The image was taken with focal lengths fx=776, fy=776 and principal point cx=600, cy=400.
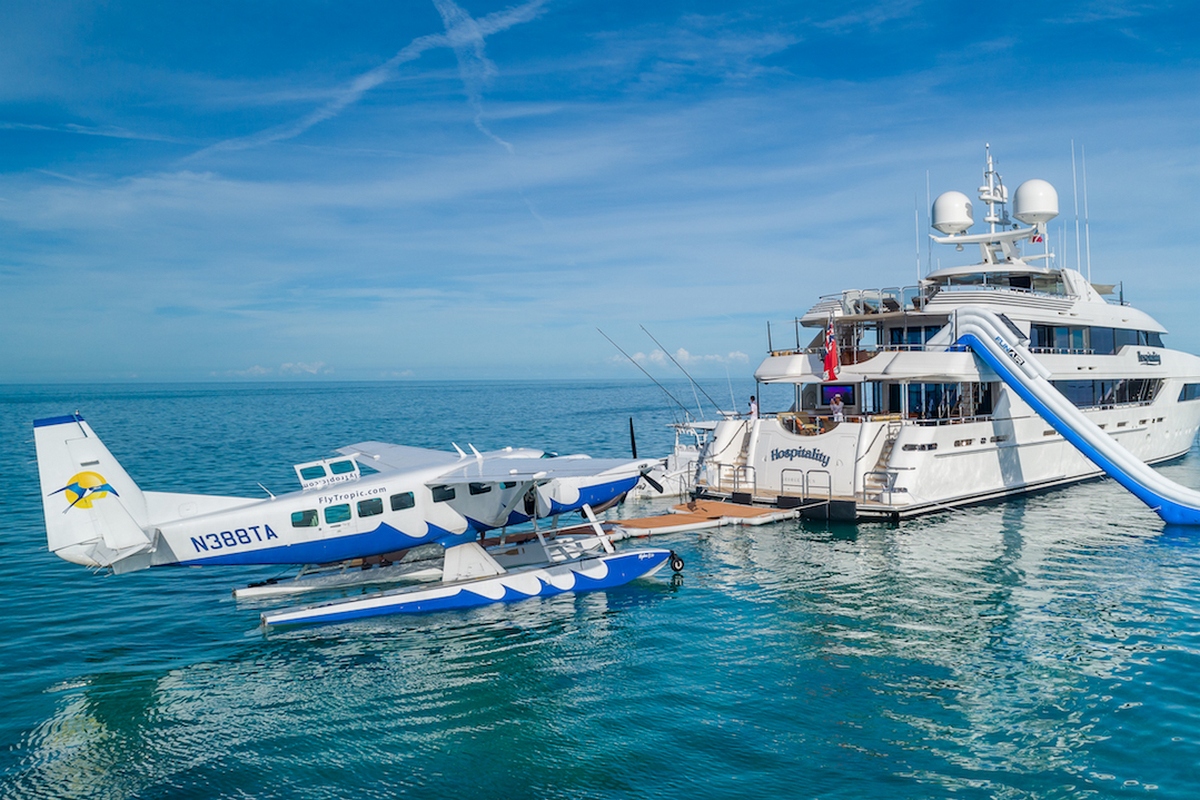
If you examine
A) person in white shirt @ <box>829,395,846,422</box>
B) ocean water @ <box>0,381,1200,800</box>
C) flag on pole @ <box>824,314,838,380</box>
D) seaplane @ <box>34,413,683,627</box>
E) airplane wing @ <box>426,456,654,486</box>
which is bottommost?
ocean water @ <box>0,381,1200,800</box>

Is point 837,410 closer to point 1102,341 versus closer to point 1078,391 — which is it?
point 1078,391

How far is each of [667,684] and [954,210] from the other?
91.8 ft

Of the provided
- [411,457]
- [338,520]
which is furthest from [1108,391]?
[338,520]

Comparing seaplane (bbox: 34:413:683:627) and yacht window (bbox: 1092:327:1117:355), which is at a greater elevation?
yacht window (bbox: 1092:327:1117:355)

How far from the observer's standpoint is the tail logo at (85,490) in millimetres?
14883

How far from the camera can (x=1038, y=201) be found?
106 ft

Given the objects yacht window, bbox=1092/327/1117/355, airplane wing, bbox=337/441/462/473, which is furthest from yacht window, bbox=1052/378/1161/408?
airplane wing, bbox=337/441/462/473

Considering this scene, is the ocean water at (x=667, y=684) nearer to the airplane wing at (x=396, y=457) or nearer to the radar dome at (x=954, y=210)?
the airplane wing at (x=396, y=457)

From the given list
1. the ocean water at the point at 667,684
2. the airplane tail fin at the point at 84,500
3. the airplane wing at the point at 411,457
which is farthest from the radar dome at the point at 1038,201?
the airplane tail fin at the point at 84,500

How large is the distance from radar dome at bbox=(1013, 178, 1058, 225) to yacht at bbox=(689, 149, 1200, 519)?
6 cm

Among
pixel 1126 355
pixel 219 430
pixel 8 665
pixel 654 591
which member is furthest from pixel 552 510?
pixel 219 430

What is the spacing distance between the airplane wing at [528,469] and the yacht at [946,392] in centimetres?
956

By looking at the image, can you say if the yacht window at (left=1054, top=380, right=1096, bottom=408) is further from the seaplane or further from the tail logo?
the tail logo

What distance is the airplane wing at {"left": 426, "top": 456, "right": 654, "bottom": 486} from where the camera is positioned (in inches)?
668
